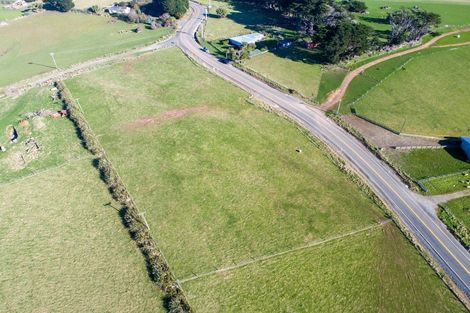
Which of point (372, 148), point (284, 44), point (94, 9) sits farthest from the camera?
point (94, 9)

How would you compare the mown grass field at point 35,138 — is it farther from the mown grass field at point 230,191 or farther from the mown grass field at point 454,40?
the mown grass field at point 454,40

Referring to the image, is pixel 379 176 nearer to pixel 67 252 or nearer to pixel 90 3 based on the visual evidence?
pixel 67 252

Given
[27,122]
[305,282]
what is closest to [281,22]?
[27,122]

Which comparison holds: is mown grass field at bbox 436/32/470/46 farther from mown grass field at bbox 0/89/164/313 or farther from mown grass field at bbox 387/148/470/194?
mown grass field at bbox 0/89/164/313

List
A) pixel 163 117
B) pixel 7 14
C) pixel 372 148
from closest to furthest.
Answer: pixel 372 148 < pixel 163 117 < pixel 7 14

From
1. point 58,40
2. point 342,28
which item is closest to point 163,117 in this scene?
point 342,28

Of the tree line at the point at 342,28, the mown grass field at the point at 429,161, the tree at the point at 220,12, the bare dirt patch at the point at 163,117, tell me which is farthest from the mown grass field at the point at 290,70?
the tree at the point at 220,12

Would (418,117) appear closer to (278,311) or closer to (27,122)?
(278,311)
